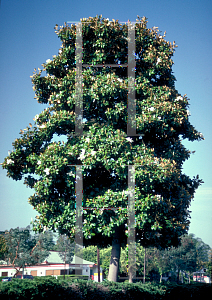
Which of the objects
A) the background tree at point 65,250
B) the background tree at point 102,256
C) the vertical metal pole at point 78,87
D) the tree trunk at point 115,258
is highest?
the vertical metal pole at point 78,87

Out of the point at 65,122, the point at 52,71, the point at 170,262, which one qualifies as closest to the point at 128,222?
the point at 65,122

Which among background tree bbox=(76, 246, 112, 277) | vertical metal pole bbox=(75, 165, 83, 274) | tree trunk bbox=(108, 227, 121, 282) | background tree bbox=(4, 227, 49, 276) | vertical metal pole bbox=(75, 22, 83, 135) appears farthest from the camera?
background tree bbox=(76, 246, 112, 277)

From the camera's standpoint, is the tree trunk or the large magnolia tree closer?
the large magnolia tree

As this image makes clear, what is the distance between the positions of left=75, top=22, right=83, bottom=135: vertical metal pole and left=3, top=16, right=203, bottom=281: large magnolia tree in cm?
15

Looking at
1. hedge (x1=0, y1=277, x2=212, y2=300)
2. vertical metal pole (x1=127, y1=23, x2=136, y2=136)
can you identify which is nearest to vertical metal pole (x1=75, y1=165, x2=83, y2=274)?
hedge (x1=0, y1=277, x2=212, y2=300)

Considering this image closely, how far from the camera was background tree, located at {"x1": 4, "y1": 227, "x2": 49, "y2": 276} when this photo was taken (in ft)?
114

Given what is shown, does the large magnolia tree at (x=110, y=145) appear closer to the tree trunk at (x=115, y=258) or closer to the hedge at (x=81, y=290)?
the tree trunk at (x=115, y=258)

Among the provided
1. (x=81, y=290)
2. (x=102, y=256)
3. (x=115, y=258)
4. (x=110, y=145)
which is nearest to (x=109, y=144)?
(x=110, y=145)

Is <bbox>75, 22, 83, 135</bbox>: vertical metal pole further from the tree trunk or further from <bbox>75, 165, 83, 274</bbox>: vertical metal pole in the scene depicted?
the tree trunk

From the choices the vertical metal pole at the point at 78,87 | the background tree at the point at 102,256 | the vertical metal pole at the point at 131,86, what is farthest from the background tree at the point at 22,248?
the vertical metal pole at the point at 131,86

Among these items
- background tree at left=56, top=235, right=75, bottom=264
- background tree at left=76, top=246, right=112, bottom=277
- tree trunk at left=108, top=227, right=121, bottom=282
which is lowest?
background tree at left=76, top=246, right=112, bottom=277

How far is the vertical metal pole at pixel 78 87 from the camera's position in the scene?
38.4 feet

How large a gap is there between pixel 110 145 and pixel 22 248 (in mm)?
28844

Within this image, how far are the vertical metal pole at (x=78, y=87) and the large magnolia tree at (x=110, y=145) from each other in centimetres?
15
